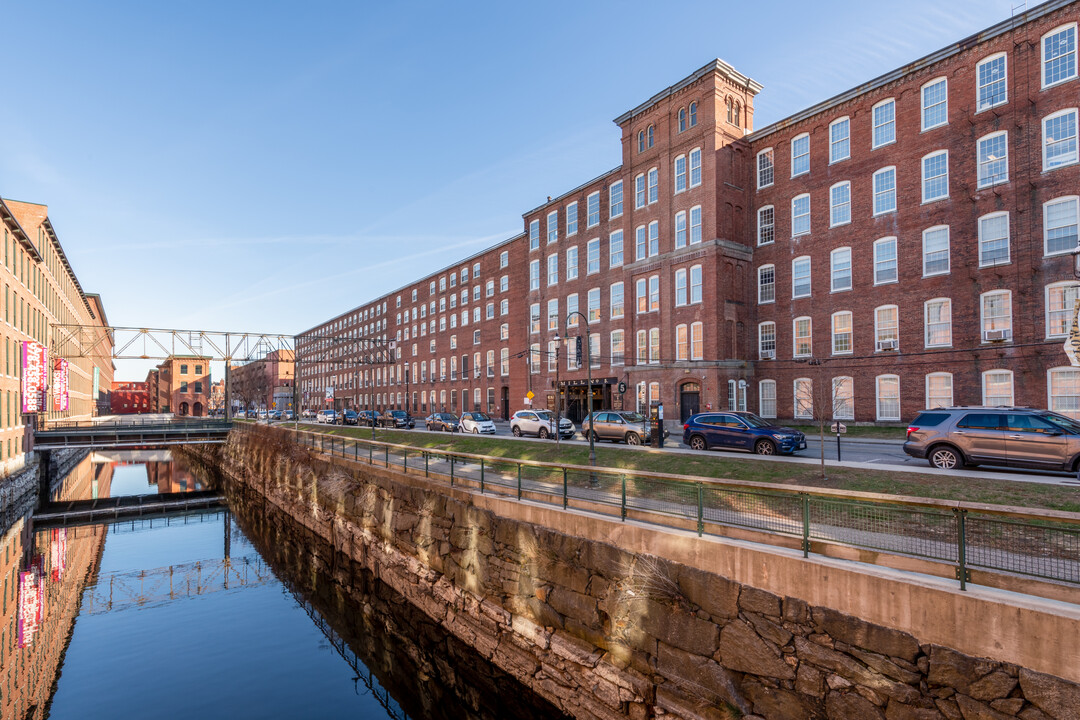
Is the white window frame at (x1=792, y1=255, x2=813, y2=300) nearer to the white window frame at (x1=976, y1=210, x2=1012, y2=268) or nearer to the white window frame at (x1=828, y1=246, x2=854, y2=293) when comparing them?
the white window frame at (x1=828, y1=246, x2=854, y2=293)

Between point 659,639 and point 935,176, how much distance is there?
31092 mm

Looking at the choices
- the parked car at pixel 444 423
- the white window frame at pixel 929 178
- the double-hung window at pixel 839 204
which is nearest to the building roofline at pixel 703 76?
the double-hung window at pixel 839 204

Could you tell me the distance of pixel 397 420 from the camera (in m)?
50.2

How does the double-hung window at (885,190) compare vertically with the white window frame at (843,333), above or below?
above

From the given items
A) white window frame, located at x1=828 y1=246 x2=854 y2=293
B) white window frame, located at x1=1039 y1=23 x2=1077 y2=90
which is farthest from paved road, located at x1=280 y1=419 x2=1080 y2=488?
white window frame, located at x1=1039 y1=23 x2=1077 y2=90

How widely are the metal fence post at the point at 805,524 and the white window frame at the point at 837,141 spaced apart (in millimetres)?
31760

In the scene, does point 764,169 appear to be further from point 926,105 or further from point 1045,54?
point 1045,54

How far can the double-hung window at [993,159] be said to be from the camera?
2644 centimetres

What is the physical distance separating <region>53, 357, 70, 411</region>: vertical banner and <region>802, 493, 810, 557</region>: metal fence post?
57.1 m

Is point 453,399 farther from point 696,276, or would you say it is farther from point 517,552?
point 517,552

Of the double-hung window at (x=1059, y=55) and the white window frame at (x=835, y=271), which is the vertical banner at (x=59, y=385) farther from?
the double-hung window at (x=1059, y=55)

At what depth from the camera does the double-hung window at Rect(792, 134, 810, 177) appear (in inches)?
1361

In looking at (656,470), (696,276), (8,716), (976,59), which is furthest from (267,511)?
(976,59)

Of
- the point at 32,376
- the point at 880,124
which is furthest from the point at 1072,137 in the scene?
the point at 32,376
